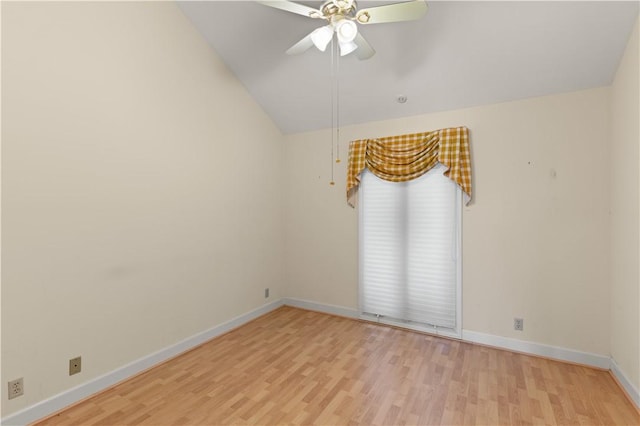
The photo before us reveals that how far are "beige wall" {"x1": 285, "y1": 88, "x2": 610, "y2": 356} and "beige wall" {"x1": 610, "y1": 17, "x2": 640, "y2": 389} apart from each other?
12 centimetres

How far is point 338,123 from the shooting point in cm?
380

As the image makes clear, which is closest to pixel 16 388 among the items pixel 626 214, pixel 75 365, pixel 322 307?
pixel 75 365

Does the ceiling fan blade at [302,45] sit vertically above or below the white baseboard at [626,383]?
above

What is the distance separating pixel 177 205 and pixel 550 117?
361 cm

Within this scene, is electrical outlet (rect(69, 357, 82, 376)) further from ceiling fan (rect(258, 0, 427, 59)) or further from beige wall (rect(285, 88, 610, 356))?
beige wall (rect(285, 88, 610, 356))

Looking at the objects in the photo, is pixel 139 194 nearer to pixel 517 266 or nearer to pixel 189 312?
pixel 189 312

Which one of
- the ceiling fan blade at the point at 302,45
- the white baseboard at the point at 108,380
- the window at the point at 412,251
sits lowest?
the white baseboard at the point at 108,380

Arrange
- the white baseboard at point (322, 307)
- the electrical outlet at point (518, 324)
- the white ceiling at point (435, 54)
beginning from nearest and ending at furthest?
the white ceiling at point (435, 54) < the electrical outlet at point (518, 324) < the white baseboard at point (322, 307)

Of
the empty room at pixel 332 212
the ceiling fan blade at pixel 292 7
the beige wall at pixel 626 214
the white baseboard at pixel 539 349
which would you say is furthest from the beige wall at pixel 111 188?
the beige wall at pixel 626 214

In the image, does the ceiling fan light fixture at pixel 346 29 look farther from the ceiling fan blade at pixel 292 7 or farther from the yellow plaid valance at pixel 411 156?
the yellow plaid valance at pixel 411 156

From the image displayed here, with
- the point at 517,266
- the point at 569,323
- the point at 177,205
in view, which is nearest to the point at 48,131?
the point at 177,205

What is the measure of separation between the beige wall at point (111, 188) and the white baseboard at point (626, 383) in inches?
138

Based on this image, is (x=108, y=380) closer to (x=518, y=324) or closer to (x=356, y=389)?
(x=356, y=389)

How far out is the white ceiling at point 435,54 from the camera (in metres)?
2.26
